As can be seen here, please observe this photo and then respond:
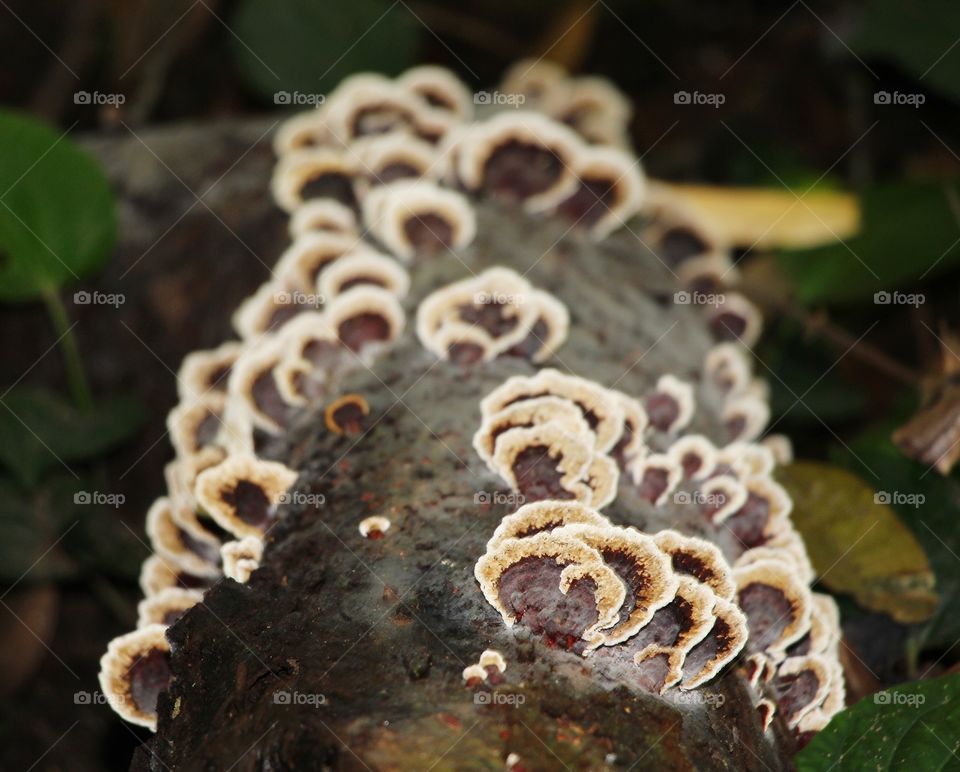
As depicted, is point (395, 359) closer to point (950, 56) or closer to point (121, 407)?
point (121, 407)

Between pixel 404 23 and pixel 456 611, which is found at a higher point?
pixel 404 23

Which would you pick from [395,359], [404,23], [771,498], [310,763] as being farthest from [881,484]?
[404,23]

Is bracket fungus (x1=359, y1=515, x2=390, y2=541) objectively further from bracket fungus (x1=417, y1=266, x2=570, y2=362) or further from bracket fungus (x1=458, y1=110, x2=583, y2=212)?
bracket fungus (x1=458, y1=110, x2=583, y2=212)

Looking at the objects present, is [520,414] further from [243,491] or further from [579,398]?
[243,491]
